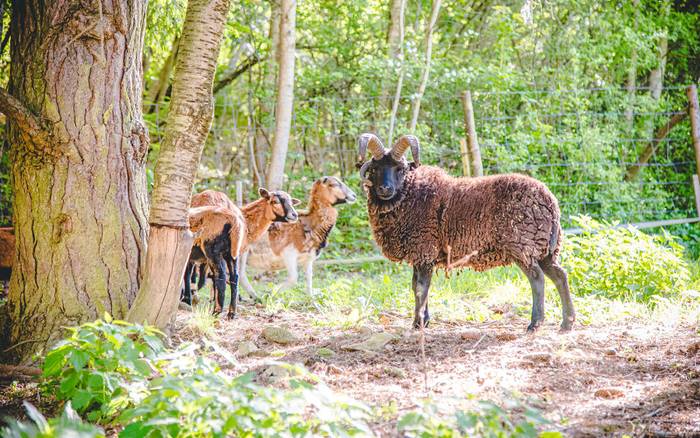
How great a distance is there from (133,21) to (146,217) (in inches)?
59.5

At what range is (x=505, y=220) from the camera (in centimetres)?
639

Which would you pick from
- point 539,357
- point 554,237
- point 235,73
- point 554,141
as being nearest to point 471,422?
point 539,357

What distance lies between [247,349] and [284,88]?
621 cm

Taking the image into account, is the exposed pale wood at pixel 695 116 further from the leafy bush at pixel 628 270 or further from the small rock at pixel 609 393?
the small rock at pixel 609 393

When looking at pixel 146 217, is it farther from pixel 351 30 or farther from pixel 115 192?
pixel 351 30

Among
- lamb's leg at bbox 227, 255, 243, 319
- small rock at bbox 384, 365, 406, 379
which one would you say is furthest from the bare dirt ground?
lamb's leg at bbox 227, 255, 243, 319

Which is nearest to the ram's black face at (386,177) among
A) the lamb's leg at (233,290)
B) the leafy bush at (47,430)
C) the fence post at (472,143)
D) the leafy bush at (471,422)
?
the lamb's leg at (233,290)

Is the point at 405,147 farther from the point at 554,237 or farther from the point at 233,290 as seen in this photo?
the point at 233,290

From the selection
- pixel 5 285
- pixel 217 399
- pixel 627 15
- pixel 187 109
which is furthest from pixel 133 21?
pixel 627 15

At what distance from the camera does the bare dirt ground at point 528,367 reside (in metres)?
3.92

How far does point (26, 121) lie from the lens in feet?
16.2

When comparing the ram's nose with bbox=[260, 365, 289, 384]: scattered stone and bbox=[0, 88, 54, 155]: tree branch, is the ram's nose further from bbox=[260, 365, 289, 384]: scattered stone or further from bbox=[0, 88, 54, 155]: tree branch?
bbox=[0, 88, 54, 155]: tree branch

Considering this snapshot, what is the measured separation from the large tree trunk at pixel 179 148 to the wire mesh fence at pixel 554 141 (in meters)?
6.62

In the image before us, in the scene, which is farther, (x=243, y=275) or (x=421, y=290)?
(x=243, y=275)
